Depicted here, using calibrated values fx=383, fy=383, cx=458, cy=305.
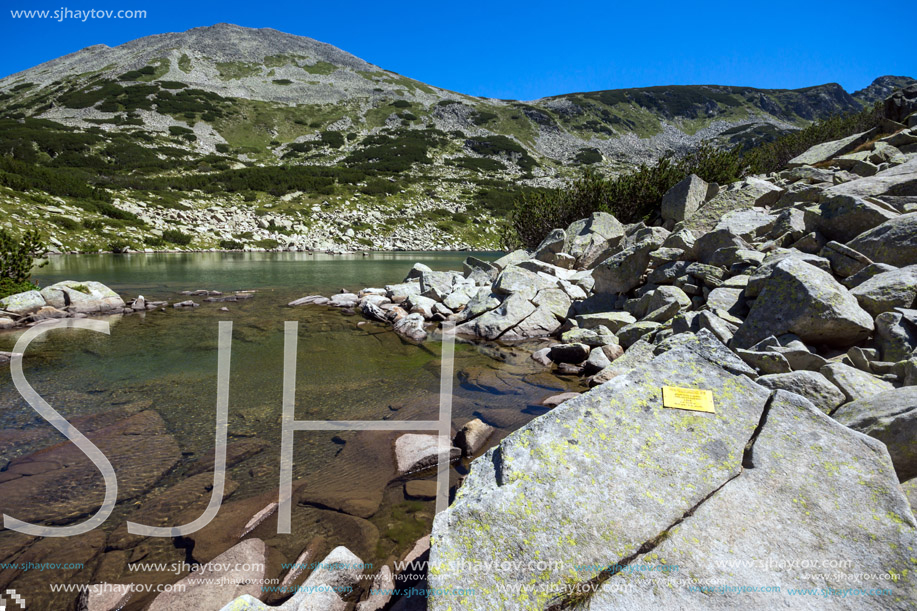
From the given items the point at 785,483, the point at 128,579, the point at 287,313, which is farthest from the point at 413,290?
the point at 785,483

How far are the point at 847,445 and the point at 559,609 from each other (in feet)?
8.05

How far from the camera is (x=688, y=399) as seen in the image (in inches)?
134

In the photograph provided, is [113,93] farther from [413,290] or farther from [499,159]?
[413,290]

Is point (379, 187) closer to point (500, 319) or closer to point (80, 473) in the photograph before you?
point (500, 319)

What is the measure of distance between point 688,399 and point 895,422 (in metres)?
1.67

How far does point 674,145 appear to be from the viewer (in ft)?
451

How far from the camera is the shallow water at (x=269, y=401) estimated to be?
4.52 metres

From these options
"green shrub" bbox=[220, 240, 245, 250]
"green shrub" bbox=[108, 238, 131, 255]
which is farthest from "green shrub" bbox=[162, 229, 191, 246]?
"green shrub" bbox=[108, 238, 131, 255]

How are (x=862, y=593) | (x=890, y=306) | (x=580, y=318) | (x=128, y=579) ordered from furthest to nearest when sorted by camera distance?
1. (x=580, y=318)
2. (x=890, y=306)
3. (x=128, y=579)
4. (x=862, y=593)

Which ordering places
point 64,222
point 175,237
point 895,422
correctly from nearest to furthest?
point 895,422 → point 64,222 → point 175,237

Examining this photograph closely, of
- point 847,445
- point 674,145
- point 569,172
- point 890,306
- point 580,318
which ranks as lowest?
point 580,318

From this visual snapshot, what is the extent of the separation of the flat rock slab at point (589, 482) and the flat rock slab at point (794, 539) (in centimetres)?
16

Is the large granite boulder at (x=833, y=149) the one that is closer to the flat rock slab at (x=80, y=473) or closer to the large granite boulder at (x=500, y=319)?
the large granite boulder at (x=500, y=319)

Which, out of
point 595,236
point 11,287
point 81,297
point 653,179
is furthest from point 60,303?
point 653,179
